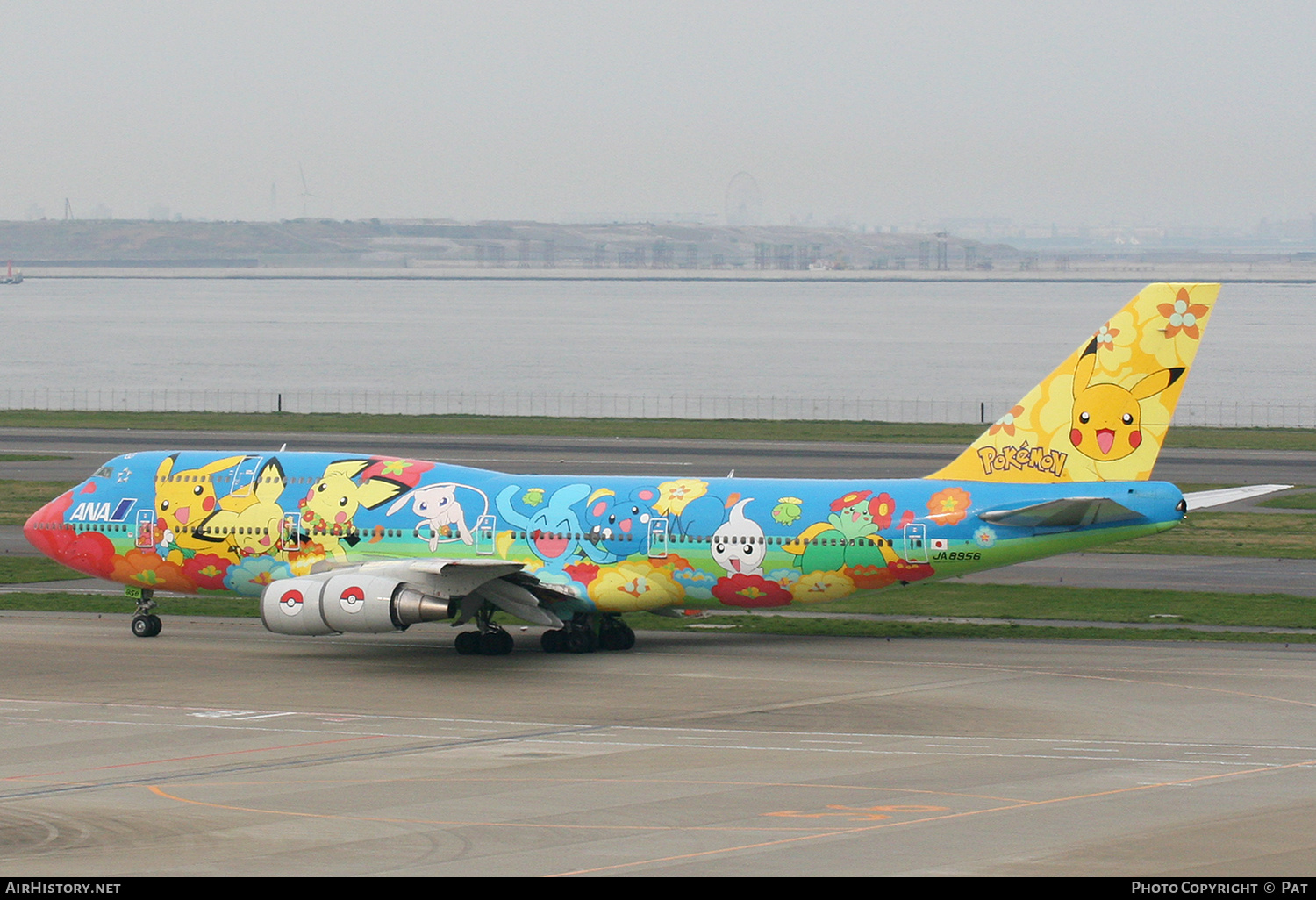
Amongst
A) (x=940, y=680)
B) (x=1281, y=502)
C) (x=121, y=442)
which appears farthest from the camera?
(x=121, y=442)

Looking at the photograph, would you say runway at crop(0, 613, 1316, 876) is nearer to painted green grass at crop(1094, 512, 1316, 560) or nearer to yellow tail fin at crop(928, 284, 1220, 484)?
yellow tail fin at crop(928, 284, 1220, 484)

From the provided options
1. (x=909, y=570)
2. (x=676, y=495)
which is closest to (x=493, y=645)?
(x=676, y=495)

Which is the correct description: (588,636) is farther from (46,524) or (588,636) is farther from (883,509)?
(46,524)

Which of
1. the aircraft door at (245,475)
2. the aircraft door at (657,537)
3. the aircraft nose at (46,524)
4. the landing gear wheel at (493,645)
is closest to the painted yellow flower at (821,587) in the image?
the aircraft door at (657,537)

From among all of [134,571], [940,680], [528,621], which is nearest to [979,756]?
[940,680]

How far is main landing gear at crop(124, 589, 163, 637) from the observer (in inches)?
1965

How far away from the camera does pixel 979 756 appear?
33250 millimetres

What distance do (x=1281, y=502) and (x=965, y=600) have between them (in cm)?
2937

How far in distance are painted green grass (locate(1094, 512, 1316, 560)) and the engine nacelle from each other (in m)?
29.4

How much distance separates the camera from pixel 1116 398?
4466cm

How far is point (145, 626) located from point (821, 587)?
19485 mm

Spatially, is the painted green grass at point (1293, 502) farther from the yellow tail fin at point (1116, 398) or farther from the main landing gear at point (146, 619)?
the main landing gear at point (146, 619)

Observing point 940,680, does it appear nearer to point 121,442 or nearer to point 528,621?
point 528,621

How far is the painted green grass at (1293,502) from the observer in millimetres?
78125
